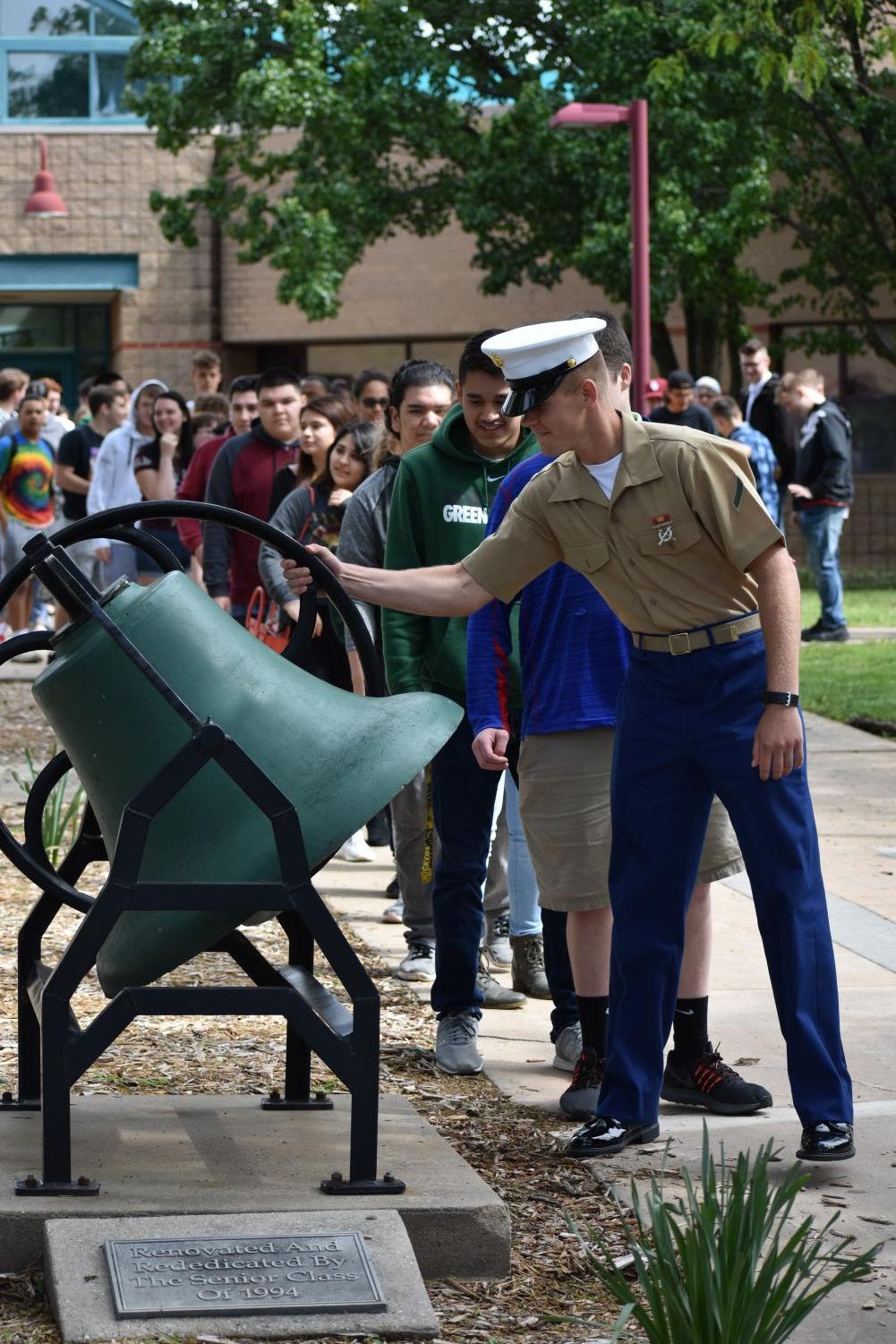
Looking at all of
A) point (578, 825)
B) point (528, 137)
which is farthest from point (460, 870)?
point (528, 137)

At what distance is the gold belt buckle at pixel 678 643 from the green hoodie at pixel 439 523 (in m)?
1.31

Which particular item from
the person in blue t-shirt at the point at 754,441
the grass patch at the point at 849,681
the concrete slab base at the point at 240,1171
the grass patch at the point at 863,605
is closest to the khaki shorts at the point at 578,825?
the concrete slab base at the point at 240,1171

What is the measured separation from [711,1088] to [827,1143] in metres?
0.55

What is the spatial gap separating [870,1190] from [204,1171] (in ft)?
4.55

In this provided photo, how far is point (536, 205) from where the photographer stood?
77.8 ft

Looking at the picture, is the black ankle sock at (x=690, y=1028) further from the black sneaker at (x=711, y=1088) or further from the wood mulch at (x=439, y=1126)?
the wood mulch at (x=439, y=1126)

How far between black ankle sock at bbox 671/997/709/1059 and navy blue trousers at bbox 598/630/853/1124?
0.38 metres

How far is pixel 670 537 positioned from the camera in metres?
4.38

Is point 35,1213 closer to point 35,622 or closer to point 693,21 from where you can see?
point 35,622

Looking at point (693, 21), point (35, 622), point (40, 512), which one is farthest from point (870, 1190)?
point (693, 21)

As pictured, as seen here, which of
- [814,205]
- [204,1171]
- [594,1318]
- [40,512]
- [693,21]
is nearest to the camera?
[594,1318]

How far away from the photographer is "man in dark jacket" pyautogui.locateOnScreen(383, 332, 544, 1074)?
543 centimetres

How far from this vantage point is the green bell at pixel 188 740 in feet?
12.7

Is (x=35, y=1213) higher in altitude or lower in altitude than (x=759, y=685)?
lower
